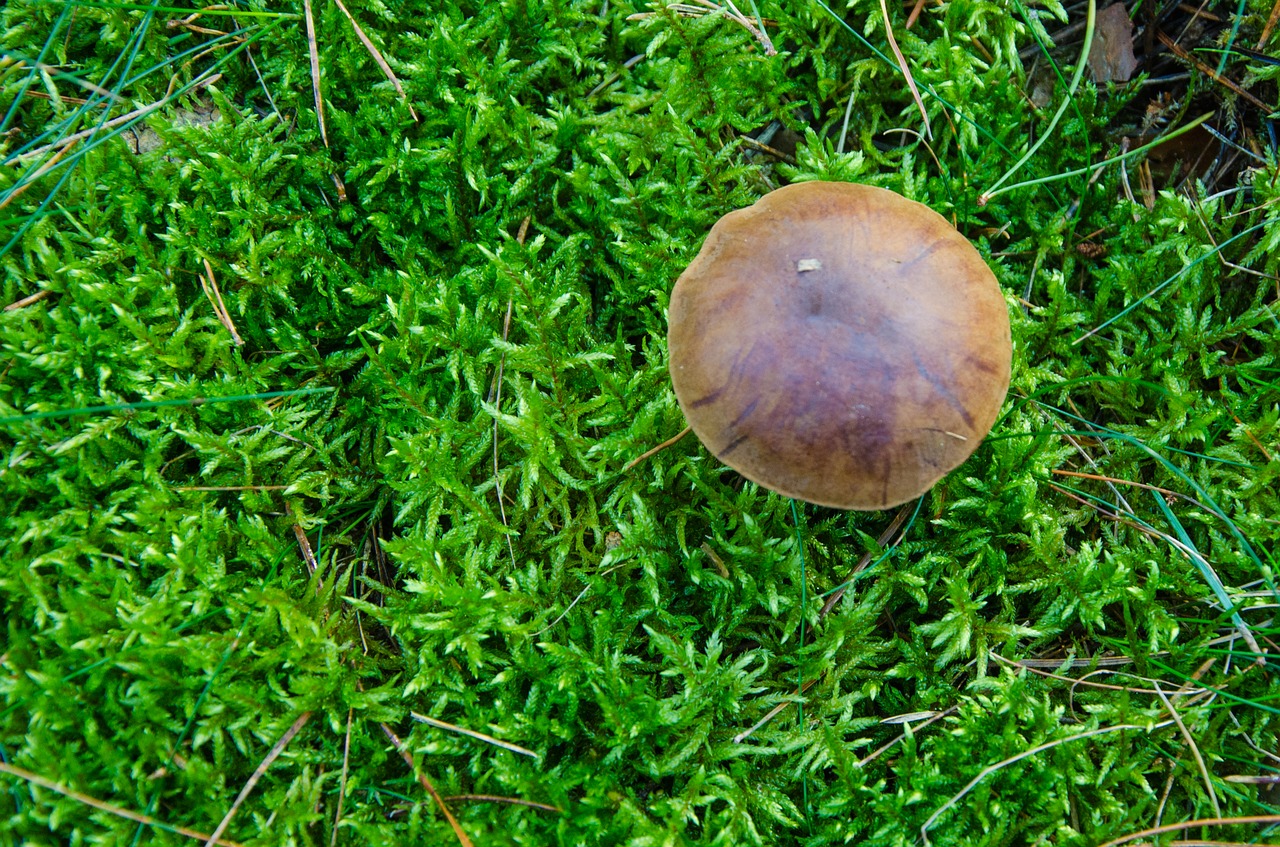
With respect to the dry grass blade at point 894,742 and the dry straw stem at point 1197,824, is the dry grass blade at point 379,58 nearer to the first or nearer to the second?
the dry grass blade at point 894,742

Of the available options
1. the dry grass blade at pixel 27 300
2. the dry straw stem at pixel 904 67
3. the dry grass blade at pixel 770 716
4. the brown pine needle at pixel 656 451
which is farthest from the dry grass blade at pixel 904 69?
the dry grass blade at pixel 27 300

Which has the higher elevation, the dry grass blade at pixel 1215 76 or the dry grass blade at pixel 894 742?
the dry grass blade at pixel 1215 76

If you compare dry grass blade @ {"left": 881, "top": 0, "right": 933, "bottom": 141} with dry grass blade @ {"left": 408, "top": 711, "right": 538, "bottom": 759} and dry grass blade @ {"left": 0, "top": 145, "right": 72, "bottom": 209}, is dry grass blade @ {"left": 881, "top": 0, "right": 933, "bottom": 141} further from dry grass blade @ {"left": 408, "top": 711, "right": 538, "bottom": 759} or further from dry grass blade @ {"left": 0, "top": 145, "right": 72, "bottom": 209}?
dry grass blade @ {"left": 0, "top": 145, "right": 72, "bottom": 209}

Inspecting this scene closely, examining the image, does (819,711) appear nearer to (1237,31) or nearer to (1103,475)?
(1103,475)

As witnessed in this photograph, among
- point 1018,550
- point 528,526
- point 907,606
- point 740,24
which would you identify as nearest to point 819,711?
point 907,606

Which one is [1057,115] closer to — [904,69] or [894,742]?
[904,69]

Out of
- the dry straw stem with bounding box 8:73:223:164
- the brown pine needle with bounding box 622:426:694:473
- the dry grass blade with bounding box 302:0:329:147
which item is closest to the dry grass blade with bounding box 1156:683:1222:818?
the brown pine needle with bounding box 622:426:694:473
